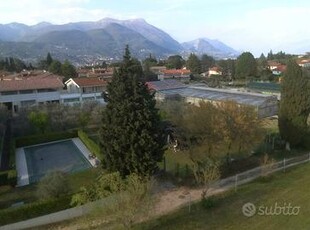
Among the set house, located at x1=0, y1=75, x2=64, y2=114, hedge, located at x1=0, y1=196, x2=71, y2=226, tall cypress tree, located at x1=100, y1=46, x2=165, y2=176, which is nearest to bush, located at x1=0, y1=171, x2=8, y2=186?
hedge, located at x1=0, y1=196, x2=71, y2=226

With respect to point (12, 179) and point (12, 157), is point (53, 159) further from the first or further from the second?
point (12, 179)

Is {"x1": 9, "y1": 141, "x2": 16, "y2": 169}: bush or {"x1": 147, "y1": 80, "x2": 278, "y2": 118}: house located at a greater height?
{"x1": 147, "y1": 80, "x2": 278, "y2": 118}: house

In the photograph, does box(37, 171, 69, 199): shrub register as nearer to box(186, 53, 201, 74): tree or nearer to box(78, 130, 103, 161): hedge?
box(78, 130, 103, 161): hedge

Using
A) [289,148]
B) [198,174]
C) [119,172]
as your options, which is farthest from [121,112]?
[289,148]

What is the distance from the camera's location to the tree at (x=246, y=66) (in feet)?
297

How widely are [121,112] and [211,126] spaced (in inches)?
283

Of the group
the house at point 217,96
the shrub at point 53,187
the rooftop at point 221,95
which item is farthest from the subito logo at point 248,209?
the rooftop at point 221,95

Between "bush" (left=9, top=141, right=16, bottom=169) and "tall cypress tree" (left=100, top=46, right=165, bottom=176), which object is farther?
"bush" (left=9, top=141, right=16, bottom=169)

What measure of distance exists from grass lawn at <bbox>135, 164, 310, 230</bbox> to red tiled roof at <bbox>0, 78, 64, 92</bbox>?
1422 inches

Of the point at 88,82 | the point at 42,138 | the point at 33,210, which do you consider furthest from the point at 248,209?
the point at 88,82

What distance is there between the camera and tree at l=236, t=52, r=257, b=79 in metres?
90.4

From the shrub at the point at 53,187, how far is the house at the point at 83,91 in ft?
107

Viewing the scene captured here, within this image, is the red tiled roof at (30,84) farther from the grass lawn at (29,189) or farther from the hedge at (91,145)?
the grass lawn at (29,189)

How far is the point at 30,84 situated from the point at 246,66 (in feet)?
194
